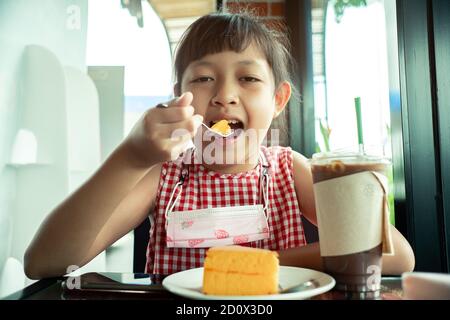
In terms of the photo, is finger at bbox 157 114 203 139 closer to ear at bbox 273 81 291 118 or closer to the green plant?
ear at bbox 273 81 291 118

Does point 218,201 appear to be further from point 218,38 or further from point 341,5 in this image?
point 341,5

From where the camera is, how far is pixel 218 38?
2.82ft

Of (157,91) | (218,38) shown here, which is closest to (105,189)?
(218,38)

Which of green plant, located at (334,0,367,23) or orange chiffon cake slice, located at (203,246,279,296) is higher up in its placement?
green plant, located at (334,0,367,23)

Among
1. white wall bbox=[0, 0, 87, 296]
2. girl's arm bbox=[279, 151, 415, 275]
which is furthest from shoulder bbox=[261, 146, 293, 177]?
white wall bbox=[0, 0, 87, 296]

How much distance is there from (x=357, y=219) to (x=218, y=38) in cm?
55

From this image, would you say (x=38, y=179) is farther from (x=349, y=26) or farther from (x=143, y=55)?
(x=349, y=26)

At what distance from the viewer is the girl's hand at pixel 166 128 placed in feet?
1.75

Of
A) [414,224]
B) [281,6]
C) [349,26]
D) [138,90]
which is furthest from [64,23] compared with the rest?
[414,224]

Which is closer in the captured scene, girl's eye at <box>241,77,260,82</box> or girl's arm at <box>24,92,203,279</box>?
girl's arm at <box>24,92,203,279</box>

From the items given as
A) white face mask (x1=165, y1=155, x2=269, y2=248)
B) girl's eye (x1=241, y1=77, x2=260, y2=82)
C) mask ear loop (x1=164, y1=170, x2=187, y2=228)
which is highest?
girl's eye (x1=241, y1=77, x2=260, y2=82)

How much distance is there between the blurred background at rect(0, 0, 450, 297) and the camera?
2.83 feet

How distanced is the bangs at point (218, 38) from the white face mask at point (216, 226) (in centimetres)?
31

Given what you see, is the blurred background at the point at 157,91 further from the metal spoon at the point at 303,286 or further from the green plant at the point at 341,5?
the metal spoon at the point at 303,286
